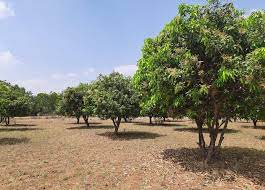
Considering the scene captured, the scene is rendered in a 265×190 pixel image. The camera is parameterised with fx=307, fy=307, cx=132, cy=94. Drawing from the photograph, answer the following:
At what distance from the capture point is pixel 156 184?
12.8m

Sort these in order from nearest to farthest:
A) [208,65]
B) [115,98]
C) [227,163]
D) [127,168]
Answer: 1. [208,65]
2. [127,168]
3. [227,163]
4. [115,98]

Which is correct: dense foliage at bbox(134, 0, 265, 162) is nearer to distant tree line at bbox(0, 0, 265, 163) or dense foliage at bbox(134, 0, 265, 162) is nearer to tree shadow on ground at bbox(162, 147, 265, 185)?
distant tree line at bbox(0, 0, 265, 163)

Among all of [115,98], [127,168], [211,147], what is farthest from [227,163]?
[115,98]

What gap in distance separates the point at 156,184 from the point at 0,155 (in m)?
11.6

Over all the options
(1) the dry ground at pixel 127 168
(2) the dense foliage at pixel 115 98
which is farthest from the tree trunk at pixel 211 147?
(2) the dense foliage at pixel 115 98

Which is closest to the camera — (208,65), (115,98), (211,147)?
(208,65)

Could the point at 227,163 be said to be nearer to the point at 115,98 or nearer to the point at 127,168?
the point at 127,168

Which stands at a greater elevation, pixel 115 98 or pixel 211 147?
pixel 115 98

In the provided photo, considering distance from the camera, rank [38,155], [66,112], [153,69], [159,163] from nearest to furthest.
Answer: [153,69] < [159,163] < [38,155] < [66,112]

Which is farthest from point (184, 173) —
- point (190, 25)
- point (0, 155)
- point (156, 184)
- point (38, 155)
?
point (0, 155)

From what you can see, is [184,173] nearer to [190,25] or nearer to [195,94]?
[195,94]

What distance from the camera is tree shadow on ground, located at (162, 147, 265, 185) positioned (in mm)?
14062

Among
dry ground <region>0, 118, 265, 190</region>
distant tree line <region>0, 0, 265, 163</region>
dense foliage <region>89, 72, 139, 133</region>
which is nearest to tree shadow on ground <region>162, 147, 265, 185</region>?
dry ground <region>0, 118, 265, 190</region>

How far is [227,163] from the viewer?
16250mm
